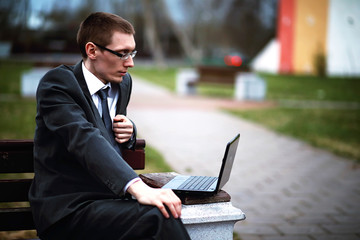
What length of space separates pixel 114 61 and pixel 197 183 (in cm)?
72

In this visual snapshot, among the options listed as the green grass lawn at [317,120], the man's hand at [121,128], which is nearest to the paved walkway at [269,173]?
the green grass lawn at [317,120]

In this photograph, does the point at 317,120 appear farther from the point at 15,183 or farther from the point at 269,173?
the point at 15,183

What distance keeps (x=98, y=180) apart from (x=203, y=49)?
57870 mm

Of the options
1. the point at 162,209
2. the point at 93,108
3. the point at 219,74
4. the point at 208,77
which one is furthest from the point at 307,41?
the point at 162,209

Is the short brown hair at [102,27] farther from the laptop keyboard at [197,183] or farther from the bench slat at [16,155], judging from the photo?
the laptop keyboard at [197,183]

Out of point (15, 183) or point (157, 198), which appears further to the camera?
point (15, 183)

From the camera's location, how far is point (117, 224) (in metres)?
1.98

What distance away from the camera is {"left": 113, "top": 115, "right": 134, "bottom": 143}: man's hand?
2340 mm

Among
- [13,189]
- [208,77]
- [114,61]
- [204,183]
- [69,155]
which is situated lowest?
[208,77]

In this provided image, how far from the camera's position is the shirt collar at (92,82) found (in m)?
2.28

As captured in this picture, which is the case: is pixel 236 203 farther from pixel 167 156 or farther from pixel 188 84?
pixel 188 84

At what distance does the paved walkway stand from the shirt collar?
86.6 inches

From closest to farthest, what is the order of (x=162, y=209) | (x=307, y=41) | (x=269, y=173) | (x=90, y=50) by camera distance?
(x=162, y=209), (x=90, y=50), (x=269, y=173), (x=307, y=41)

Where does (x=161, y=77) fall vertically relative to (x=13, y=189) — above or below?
below
